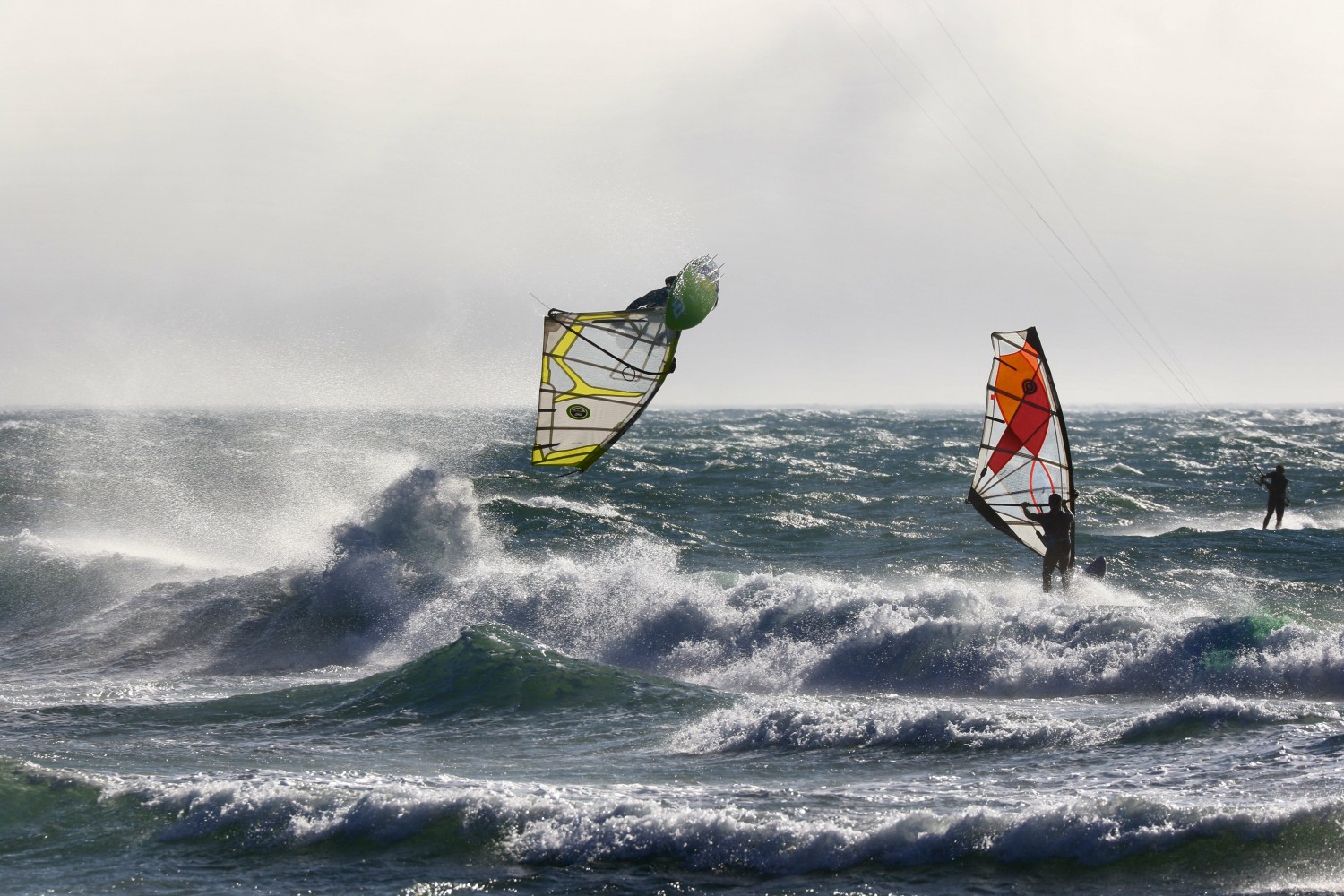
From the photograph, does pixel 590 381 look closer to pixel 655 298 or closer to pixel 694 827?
pixel 655 298

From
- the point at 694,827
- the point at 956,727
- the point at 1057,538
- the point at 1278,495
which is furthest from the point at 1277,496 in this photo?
the point at 694,827

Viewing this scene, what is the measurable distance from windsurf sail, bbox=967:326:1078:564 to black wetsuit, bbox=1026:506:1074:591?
88mm

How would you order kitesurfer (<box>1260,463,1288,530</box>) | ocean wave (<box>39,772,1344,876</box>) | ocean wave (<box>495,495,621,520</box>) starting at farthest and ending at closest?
ocean wave (<box>495,495,621,520</box>)
kitesurfer (<box>1260,463,1288,530</box>)
ocean wave (<box>39,772,1344,876</box>)

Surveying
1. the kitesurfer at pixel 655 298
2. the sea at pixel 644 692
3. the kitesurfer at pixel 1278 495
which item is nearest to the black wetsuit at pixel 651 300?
the kitesurfer at pixel 655 298

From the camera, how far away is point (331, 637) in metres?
11.9

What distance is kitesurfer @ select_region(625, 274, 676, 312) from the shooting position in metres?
7.71

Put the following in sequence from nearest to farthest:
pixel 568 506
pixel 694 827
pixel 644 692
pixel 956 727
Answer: pixel 694 827 → pixel 956 727 → pixel 644 692 → pixel 568 506

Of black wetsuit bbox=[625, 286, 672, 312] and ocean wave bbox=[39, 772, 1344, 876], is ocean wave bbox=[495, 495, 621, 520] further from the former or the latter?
ocean wave bbox=[39, 772, 1344, 876]

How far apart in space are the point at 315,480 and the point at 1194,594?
13579 millimetres

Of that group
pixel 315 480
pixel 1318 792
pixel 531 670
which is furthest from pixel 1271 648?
pixel 315 480

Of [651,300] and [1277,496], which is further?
[1277,496]

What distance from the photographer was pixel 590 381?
26.9 ft

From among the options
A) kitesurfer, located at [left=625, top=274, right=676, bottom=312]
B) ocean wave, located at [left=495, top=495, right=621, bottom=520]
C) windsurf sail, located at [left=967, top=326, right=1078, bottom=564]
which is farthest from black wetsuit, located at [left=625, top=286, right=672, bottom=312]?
ocean wave, located at [left=495, top=495, right=621, bottom=520]

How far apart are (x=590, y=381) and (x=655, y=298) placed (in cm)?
77
